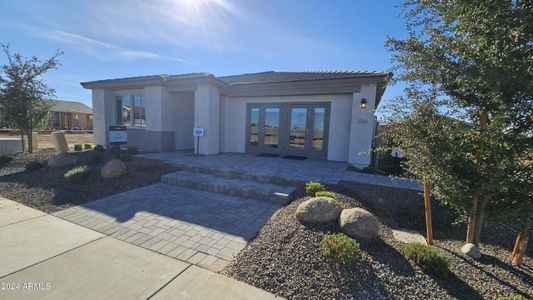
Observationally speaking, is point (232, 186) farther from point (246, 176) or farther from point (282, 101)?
point (282, 101)

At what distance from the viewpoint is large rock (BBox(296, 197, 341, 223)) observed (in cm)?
347

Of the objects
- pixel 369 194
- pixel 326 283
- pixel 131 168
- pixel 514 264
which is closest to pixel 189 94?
pixel 131 168

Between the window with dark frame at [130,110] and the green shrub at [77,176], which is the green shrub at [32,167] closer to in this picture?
the green shrub at [77,176]

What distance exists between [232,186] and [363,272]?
11.9 ft

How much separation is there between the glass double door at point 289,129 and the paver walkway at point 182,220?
4.90 metres

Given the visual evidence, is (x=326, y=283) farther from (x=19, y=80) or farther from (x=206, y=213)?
(x=19, y=80)

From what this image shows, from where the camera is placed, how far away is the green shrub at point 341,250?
2.61 meters

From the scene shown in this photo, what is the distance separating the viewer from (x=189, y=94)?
11.0 metres

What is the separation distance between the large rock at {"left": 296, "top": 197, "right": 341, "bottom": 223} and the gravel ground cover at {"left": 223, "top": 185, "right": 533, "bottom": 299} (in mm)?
117

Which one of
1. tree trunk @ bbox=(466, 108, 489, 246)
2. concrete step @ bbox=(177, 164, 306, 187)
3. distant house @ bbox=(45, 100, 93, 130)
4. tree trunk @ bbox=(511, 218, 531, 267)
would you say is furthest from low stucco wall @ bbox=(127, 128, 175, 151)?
distant house @ bbox=(45, 100, 93, 130)

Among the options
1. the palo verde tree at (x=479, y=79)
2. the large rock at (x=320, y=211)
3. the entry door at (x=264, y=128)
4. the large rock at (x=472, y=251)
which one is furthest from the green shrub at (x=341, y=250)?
the entry door at (x=264, y=128)

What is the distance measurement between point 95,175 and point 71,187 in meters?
0.68

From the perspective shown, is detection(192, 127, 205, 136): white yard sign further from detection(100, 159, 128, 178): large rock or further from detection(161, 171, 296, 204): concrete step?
detection(100, 159, 128, 178): large rock

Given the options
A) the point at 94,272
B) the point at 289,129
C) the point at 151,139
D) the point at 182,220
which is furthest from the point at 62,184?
the point at 289,129
